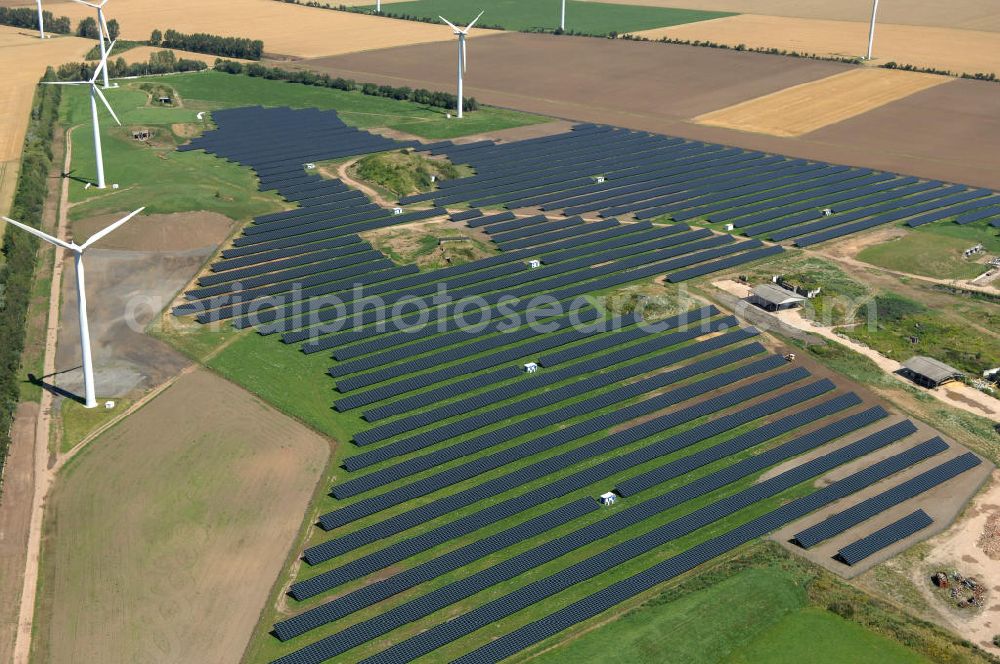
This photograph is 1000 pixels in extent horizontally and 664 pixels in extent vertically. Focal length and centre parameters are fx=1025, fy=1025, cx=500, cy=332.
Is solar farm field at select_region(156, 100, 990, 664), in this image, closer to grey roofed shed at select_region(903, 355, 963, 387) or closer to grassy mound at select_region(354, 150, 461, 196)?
grassy mound at select_region(354, 150, 461, 196)

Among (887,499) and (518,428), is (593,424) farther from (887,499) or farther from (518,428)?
(887,499)

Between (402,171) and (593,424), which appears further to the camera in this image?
(402,171)

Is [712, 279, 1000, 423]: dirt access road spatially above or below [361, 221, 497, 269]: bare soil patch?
below

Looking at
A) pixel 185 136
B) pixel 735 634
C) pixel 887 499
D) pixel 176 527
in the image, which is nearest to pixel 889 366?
pixel 887 499

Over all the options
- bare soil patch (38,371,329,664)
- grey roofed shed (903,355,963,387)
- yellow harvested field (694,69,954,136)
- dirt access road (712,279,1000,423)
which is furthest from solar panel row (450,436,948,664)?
yellow harvested field (694,69,954,136)

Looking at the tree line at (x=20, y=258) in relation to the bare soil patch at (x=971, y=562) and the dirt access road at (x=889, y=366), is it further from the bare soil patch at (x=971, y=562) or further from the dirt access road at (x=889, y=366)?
the dirt access road at (x=889, y=366)

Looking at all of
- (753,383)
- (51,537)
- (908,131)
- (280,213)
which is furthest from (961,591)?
(908,131)
